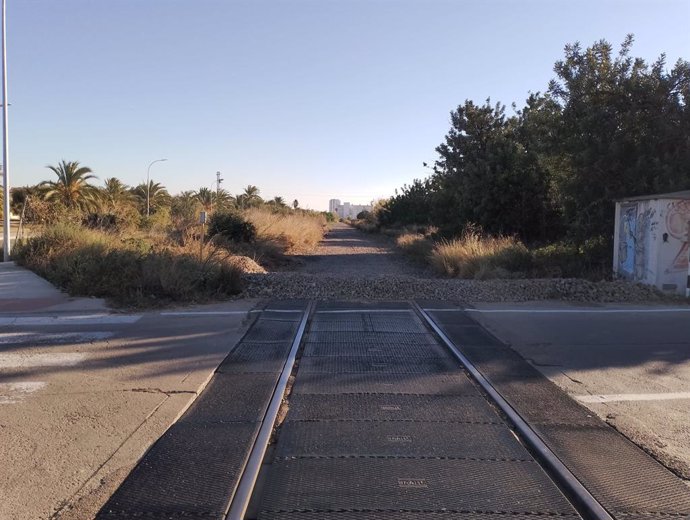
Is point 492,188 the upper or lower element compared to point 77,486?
upper

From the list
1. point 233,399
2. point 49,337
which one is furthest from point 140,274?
point 233,399

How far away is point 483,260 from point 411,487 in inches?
601

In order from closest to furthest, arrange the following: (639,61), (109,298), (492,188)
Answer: (109,298) < (639,61) < (492,188)

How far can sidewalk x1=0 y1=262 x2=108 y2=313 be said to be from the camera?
1227 cm

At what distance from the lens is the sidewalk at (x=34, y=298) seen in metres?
12.3

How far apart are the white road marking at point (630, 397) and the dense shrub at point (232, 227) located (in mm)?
23560

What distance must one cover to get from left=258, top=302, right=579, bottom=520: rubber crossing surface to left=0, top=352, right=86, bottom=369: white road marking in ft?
10.1

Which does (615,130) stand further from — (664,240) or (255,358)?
(255,358)

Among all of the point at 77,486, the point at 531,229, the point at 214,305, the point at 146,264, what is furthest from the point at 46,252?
the point at 531,229

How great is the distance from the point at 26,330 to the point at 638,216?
13092 mm

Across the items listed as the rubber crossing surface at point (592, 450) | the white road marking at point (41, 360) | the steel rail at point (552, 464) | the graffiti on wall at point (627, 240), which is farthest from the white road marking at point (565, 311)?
the white road marking at point (41, 360)

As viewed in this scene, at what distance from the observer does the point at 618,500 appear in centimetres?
422

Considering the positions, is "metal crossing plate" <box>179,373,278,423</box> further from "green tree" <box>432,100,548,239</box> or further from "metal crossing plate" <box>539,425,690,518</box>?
"green tree" <box>432,100,548,239</box>

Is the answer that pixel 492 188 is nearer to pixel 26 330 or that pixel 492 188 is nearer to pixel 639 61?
pixel 639 61
